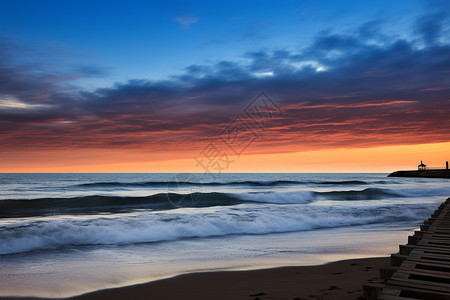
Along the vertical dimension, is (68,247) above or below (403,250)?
below

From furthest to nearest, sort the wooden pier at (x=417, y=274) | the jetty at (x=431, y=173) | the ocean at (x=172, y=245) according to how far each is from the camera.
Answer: the jetty at (x=431, y=173), the ocean at (x=172, y=245), the wooden pier at (x=417, y=274)

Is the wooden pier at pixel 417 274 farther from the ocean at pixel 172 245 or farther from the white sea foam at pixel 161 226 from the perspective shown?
the white sea foam at pixel 161 226

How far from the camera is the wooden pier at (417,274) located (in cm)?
338

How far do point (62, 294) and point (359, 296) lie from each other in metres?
4.58

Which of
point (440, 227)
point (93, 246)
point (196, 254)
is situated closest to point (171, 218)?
point (93, 246)

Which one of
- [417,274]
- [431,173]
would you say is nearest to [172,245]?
[417,274]

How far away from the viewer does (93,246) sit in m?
10.5

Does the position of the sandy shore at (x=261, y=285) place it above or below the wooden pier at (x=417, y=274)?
below

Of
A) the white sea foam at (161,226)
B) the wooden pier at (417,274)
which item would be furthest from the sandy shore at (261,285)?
the white sea foam at (161,226)

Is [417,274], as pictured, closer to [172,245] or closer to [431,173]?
[172,245]

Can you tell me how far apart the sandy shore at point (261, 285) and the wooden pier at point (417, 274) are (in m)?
0.90

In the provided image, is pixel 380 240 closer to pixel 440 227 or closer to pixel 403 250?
pixel 440 227

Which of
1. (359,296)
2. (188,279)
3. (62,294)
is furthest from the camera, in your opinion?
(188,279)

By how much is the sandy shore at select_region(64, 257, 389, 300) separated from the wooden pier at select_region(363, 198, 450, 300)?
897 millimetres
